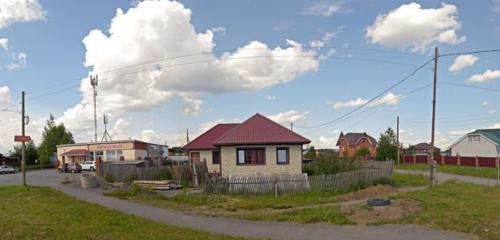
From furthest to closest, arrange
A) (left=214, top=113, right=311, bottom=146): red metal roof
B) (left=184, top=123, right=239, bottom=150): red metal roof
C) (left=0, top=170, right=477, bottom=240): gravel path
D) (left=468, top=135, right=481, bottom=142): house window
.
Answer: (left=468, top=135, right=481, bottom=142): house window
(left=184, top=123, right=239, bottom=150): red metal roof
(left=214, top=113, right=311, bottom=146): red metal roof
(left=0, top=170, right=477, bottom=240): gravel path

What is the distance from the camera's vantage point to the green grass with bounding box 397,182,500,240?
11953 mm

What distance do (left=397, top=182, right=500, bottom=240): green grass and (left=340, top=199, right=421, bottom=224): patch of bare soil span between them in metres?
0.41

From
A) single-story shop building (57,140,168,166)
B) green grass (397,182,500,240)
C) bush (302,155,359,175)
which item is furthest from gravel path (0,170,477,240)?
single-story shop building (57,140,168,166)

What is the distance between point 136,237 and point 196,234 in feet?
4.94

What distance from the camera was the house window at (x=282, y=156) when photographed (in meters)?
27.7

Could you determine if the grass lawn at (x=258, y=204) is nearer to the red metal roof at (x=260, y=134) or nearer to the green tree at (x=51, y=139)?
the red metal roof at (x=260, y=134)

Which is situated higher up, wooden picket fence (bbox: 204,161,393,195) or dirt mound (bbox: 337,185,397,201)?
wooden picket fence (bbox: 204,161,393,195)

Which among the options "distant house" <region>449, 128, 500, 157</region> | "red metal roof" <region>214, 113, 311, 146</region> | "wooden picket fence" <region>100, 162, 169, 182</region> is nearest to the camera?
"red metal roof" <region>214, 113, 311, 146</region>

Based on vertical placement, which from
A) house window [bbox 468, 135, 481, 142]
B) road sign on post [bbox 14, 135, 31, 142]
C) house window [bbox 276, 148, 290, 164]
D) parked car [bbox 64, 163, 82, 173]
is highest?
road sign on post [bbox 14, 135, 31, 142]

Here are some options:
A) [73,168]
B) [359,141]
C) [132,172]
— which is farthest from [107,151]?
[359,141]

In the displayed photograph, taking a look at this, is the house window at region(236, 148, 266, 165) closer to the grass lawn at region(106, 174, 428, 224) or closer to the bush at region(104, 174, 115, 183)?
the grass lawn at region(106, 174, 428, 224)

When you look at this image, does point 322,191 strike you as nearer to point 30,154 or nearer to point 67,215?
point 67,215

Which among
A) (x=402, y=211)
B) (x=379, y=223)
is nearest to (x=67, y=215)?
(x=379, y=223)

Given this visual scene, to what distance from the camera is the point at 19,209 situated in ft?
53.2
